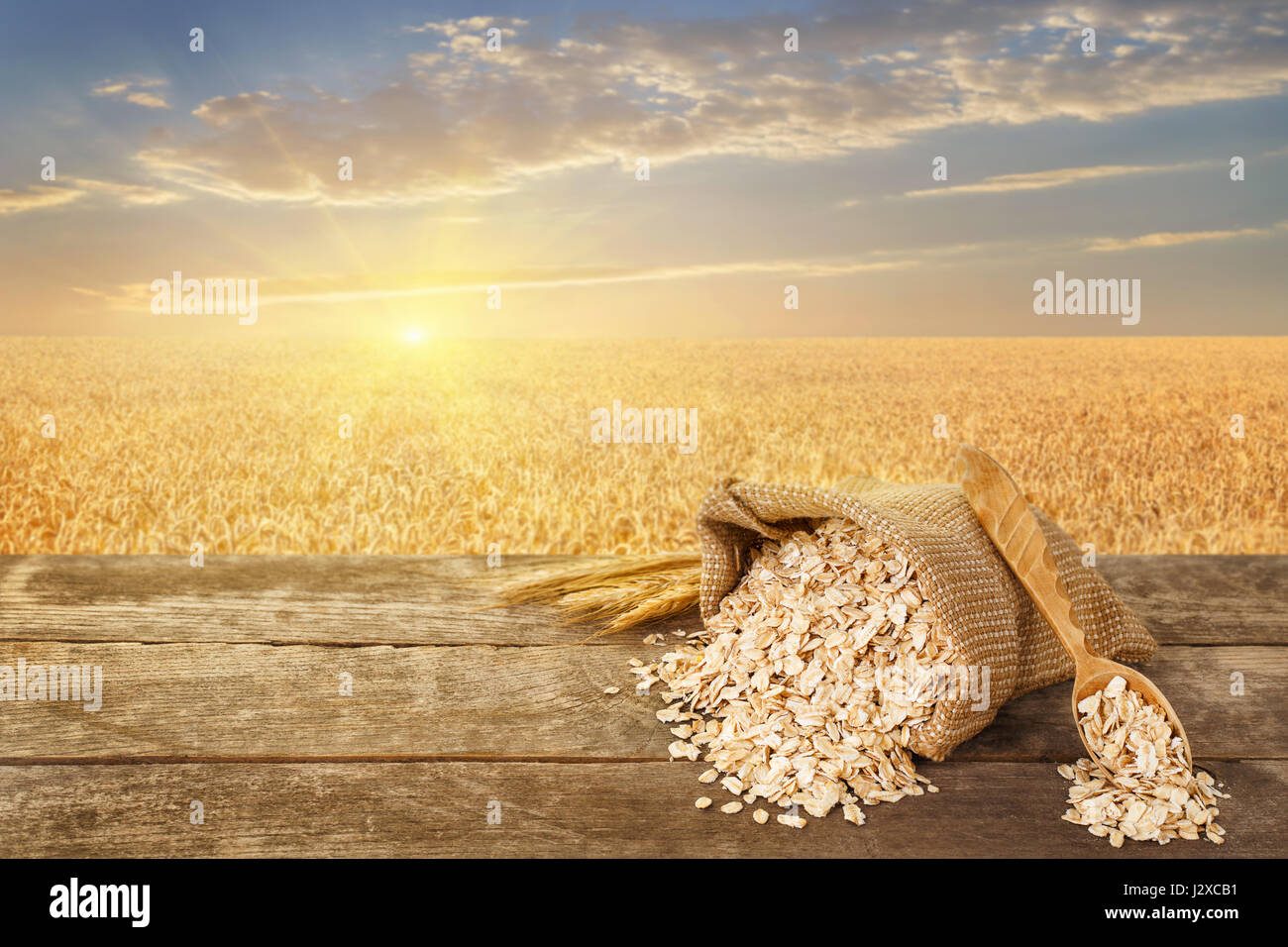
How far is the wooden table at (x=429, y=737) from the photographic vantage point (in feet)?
4.63

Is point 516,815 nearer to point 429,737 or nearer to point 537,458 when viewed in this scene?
point 429,737

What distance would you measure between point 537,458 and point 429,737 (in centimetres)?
341

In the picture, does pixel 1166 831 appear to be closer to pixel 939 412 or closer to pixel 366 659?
pixel 366 659

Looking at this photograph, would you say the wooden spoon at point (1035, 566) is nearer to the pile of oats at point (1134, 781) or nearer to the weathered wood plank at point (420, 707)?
the pile of oats at point (1134, 781)

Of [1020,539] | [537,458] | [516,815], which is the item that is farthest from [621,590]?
[537,458]

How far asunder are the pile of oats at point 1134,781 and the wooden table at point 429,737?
0.12ft

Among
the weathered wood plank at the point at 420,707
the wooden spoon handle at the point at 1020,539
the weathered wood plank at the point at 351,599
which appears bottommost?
the weathered wood plank at the point at 420,707

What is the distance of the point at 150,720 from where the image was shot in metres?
1.80

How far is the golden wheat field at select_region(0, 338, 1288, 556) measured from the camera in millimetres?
4277

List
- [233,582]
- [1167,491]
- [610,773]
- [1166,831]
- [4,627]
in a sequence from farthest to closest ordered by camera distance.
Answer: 1. [1167,491]
2. [233,582]
3. [4,627]
4. [610,773]
5. [1166,831]

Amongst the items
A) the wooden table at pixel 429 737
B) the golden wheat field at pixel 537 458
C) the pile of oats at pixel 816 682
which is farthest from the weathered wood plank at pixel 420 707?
the golden wheat field at pixel 537 458

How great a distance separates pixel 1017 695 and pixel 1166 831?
0.46 meters

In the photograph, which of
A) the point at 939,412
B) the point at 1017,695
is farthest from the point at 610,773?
the point at 939,412

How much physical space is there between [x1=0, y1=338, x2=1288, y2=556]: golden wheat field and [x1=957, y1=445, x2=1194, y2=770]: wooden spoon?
5.29 feet
